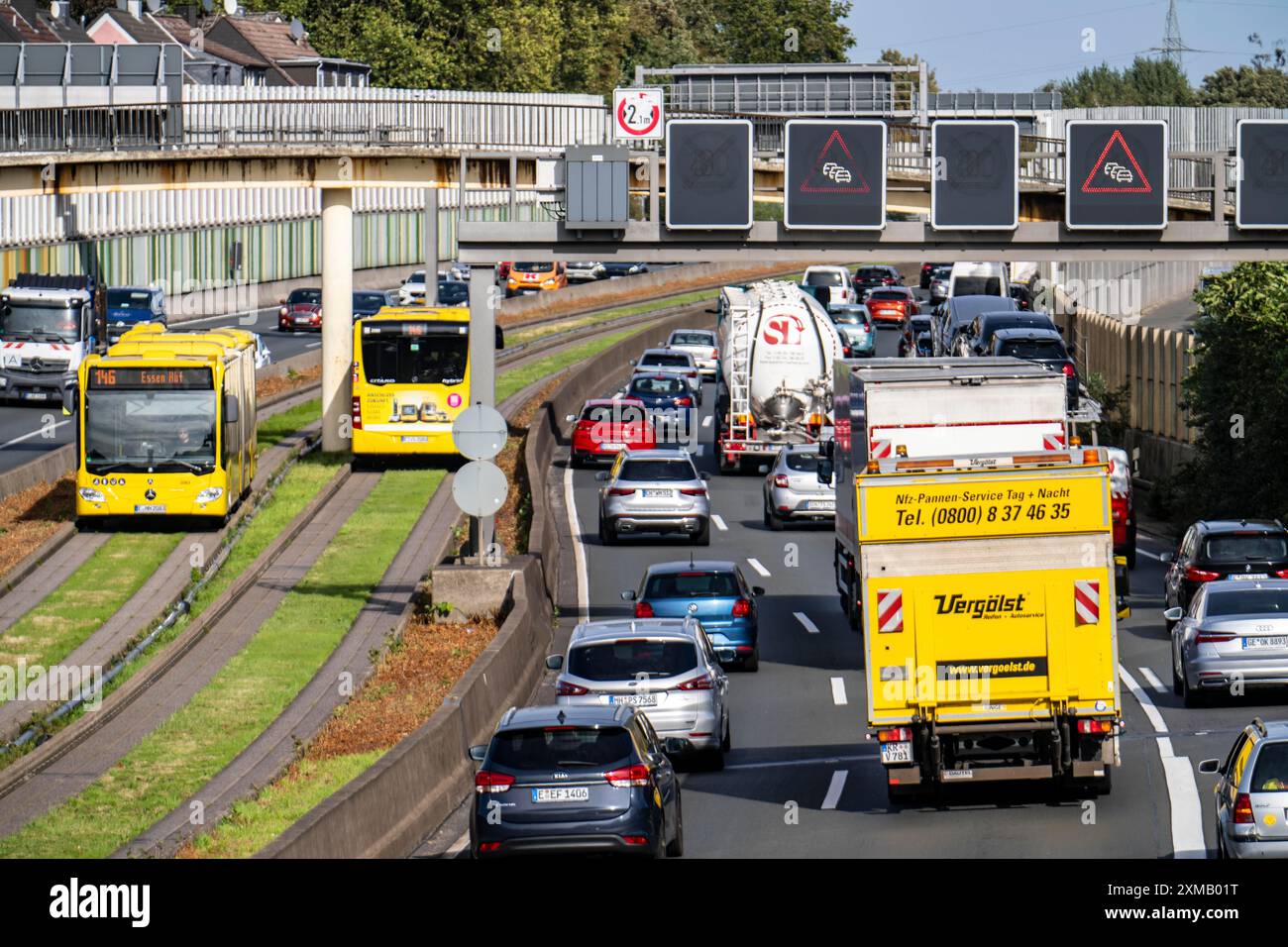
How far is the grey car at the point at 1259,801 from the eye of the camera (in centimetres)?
1450

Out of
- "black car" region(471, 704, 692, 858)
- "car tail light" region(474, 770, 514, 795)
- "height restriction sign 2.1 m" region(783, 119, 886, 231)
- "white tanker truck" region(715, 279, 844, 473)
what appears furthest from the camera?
"white tanker truck" region(715, 279, 844, 473)

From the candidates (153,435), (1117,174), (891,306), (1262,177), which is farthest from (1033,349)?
(891,306)

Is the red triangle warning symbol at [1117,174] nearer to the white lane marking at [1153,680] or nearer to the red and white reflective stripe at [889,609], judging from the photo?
the white lane marking at [1153,680]

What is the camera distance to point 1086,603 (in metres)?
19.3

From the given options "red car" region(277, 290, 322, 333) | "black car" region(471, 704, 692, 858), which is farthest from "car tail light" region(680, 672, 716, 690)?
"red car" region(277, 290, 322, 333)

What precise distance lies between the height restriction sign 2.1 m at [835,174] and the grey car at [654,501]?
23.8ft

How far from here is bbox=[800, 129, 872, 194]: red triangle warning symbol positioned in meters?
32.8

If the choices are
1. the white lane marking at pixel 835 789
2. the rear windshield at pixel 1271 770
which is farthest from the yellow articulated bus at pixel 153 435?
the rear windshield at pixel 1271 770

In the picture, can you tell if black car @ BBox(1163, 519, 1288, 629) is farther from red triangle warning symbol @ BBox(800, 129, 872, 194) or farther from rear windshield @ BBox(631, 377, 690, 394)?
rear windshield @ BBox(631, 377, 690, 394)

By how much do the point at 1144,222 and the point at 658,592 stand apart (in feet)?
33.6

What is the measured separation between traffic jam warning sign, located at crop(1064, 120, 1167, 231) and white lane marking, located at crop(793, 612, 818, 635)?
23.9ft

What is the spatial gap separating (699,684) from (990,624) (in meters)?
3.65

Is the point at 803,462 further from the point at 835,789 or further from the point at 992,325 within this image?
the point at 835,789
